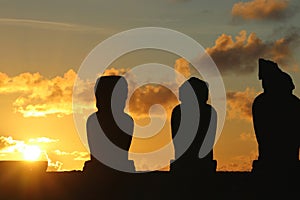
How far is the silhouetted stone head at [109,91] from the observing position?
32.1 m

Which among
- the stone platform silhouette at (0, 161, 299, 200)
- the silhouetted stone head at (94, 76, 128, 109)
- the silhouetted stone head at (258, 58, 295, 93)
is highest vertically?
the silhouetted stone head at (258, 58, 295, 93)

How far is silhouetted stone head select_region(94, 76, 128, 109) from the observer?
32.1 m

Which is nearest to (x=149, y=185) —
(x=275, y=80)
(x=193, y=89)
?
(x=193, y=89)

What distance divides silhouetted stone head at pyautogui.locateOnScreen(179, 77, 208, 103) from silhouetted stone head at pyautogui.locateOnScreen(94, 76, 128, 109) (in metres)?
1.97

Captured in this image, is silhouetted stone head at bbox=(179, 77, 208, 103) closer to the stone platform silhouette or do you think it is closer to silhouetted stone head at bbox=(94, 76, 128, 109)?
silhouetted stone head at bbox=(94, 76, 128, 109)

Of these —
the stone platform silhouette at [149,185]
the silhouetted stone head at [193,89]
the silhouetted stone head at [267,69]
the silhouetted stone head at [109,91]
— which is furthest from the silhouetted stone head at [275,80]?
the silhouetted stone head at [109,91]

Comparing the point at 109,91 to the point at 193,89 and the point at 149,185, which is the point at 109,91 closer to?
the point at 193,89

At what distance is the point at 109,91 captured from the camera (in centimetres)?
3219

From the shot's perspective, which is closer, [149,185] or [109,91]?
[149,185]

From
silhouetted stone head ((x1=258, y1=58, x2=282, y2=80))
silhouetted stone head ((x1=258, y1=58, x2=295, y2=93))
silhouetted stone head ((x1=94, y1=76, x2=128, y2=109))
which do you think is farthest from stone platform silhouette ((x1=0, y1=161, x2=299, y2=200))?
silhouetted stone head ((x1=258, y1=58, x2=282, y2=80))

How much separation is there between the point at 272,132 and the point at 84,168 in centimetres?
638

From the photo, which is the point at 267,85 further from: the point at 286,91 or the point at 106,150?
the point at 106,150

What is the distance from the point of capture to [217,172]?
31.0 metres

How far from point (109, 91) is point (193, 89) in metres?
2.87
